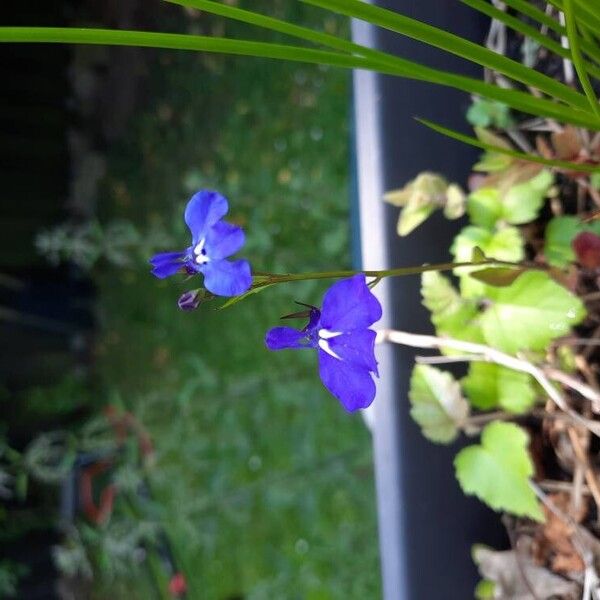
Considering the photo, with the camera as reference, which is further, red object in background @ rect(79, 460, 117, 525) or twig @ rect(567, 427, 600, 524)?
red object in background @ rect(79, 460, 117, 525)

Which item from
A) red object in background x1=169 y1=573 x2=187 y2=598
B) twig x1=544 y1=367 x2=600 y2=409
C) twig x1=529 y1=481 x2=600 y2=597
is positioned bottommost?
red object in background x1=169 y1=573 x2=187 y2=598

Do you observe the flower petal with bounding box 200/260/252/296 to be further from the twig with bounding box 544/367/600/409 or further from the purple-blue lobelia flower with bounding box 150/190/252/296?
the twig with bounding box 544/367/600/409

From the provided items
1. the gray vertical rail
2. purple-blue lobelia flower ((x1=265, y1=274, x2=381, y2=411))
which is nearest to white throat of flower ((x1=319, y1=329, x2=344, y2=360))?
purple-blue lobelia flower ((x1=265, y1=274, x2=381, y2=411))

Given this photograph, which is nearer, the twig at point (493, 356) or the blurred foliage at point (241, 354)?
the twig at point (493, 356)

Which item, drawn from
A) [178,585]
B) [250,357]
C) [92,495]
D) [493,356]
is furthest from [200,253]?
[92,495]

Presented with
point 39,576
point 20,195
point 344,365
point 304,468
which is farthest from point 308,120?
point 39,576

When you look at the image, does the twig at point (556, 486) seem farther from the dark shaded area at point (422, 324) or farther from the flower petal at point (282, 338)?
the flower petal at point (282, 338)

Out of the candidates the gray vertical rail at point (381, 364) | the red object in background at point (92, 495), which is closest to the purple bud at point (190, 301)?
the gray vertical rail at point (381, 364)
